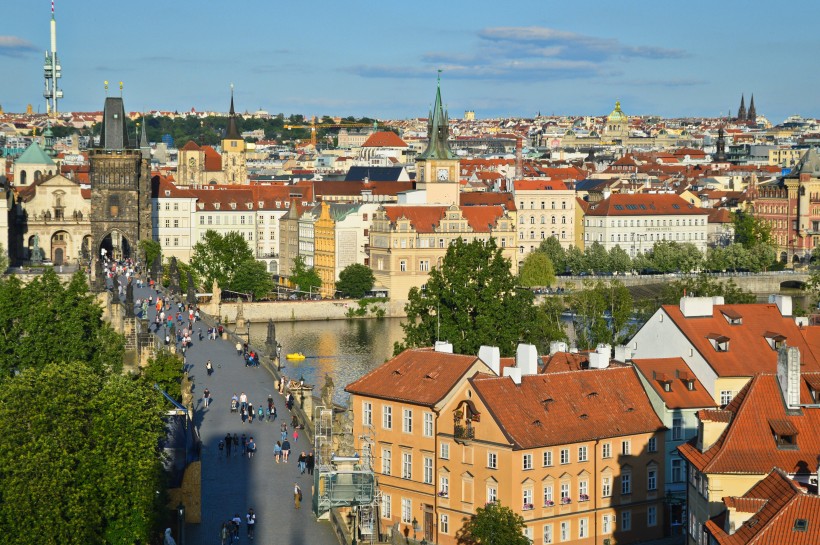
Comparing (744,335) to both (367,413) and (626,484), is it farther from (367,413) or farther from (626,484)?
(367,413)

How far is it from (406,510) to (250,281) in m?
52.2

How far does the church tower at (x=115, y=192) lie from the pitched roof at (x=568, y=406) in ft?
188

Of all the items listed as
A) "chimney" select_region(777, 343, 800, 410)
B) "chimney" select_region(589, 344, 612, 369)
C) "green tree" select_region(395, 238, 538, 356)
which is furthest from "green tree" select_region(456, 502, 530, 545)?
"green tree" select_region(395, 238, 538, 356)

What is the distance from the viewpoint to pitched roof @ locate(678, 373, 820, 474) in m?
29.6

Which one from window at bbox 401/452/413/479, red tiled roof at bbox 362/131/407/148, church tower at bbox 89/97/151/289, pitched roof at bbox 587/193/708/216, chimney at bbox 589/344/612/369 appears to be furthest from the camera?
red tiled roof at bbox 362/131/407/148

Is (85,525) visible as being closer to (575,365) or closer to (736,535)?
(736,535)

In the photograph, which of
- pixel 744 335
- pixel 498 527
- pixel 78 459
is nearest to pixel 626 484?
pixel 498 527

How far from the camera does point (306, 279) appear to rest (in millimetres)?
97625

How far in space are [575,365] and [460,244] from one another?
15.0m

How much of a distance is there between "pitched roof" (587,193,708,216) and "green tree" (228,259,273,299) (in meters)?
29.4

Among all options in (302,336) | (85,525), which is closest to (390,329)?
(302,336)

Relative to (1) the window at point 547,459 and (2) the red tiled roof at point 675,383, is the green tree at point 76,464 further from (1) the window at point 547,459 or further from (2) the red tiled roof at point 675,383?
(2) the red tiled roof at point 675,383

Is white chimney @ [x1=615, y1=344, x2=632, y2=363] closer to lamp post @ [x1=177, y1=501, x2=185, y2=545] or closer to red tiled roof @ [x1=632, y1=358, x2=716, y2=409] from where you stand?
red tiled roof @ [x1=632, y1=358, x2=716, y2=409]

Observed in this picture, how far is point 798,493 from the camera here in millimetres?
25125
